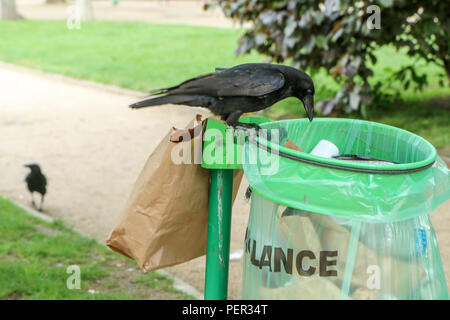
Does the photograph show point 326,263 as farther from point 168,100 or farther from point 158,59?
point 158,59

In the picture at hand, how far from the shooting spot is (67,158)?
6.46 metres

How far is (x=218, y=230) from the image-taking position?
2145mm

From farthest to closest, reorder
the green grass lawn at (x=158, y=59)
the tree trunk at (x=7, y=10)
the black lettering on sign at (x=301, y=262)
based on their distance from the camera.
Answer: the tree trunk at (x=7, y=10) → the green grass lawn at (x=158, y=59) → the black lettering on sign at (x=301, y=262)

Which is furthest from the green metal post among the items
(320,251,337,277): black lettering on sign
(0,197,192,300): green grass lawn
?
(0,197,192,300): green grass lawn

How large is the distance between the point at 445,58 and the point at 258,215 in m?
5.40

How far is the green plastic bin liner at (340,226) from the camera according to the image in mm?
1752

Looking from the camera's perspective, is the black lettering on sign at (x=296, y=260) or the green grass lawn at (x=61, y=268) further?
the green grass lawn at (x=61, y=268)

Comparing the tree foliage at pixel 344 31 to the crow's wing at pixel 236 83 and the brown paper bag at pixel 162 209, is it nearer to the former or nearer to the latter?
the crow's wing at pixel 236 83

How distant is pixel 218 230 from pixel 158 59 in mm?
9662

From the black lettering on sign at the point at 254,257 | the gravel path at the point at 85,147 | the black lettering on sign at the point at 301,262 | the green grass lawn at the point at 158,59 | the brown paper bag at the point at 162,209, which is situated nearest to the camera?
the black lettering on sign at the point at 301,262

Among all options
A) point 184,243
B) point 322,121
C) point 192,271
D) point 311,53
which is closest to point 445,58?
point 311,53

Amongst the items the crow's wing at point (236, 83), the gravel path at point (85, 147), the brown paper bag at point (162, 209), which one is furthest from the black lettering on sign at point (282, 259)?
the gravel path at point (85, 147)

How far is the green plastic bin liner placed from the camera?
175 cm
